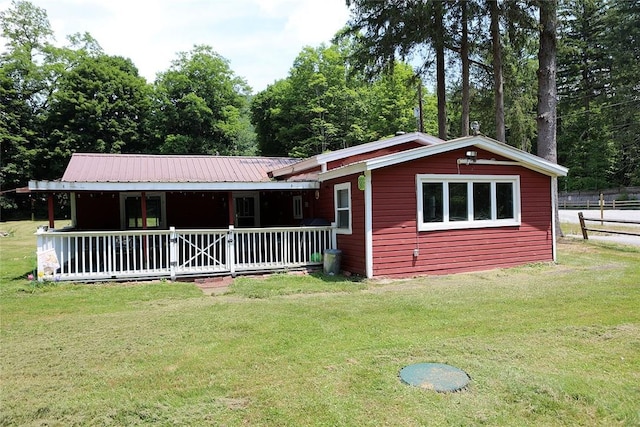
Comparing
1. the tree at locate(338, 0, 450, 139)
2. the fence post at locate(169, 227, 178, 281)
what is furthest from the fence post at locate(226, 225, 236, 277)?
the tree at locate(338, 0, 450, 139)

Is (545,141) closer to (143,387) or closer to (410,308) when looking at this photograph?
(410,308)

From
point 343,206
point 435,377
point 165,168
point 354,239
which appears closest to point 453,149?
point 343,206

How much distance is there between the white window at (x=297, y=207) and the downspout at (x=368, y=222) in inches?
178

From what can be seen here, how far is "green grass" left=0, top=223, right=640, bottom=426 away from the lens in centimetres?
307

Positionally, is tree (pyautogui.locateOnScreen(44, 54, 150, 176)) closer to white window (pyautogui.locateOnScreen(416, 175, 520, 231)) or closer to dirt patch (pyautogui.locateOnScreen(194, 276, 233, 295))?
dirt patch (pyautogui.locateOnScreen(194, 276, 233, 295))

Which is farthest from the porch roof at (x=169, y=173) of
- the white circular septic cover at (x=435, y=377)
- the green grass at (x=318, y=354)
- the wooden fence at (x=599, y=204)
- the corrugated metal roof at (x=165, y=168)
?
the wooden fence at (x=599, y=204)

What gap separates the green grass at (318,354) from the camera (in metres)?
3.07

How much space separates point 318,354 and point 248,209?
1102cm

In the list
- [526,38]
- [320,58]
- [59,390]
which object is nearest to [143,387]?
[59,390]

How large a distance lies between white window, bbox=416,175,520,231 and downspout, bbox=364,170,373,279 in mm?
1156

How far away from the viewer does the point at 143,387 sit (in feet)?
11.6

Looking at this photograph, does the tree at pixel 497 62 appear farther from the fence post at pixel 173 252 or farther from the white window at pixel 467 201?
the fence post at pixel 173 252

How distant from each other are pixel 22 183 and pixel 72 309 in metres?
31.8

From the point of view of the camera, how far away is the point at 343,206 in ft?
31.8
